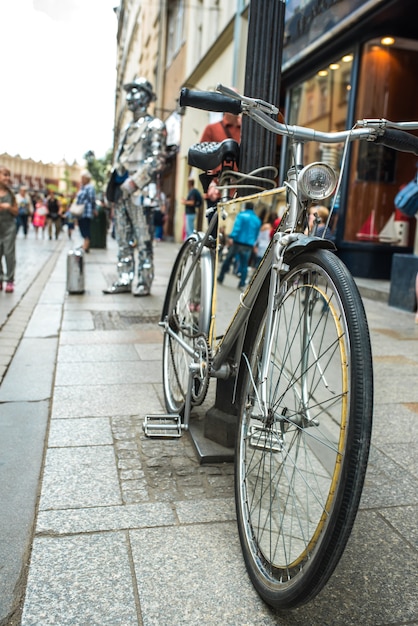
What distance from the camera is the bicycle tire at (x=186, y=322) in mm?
3123

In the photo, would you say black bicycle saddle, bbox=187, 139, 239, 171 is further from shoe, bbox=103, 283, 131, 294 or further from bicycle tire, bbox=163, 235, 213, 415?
shoe, bbox=103, 283, 131, 294

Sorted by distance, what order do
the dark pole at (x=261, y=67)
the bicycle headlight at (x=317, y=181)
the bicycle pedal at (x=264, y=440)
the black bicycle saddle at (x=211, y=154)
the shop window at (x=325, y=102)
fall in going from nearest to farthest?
the bicycle headlight at (x=317, y=181)
the bicycle pedal at (x=264, y=440)
the black bicycle saddle at (x=211, y=154)
the dark pole at (x=261, y=67)
the shop window at (x=325, y=102)

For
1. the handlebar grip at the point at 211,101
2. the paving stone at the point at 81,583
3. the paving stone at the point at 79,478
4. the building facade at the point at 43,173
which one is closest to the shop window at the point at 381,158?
the paving stone at the point at 79,478

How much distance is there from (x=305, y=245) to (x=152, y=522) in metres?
1.18

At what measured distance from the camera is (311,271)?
1.94m

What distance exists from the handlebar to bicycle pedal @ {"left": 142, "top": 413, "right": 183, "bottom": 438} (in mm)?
1600

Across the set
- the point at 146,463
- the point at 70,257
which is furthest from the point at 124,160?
the point at 146,463

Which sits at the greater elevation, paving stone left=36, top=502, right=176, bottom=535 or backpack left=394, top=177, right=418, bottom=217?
backpack left=394, top=177, right=418, bottom=217

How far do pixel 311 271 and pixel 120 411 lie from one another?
2039 mm

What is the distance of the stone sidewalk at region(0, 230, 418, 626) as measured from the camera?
1898 mm

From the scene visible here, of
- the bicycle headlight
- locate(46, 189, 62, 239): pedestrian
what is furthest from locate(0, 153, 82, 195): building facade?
the bicycle headlight

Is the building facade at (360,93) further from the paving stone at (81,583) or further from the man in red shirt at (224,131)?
the paving stone at (81,583)

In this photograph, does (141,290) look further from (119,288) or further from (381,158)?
(381,158)

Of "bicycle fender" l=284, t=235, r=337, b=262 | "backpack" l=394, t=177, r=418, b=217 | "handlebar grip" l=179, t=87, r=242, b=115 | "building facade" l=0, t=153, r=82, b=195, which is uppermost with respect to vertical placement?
"building facade" l=0, t=153, r=82, b=195
